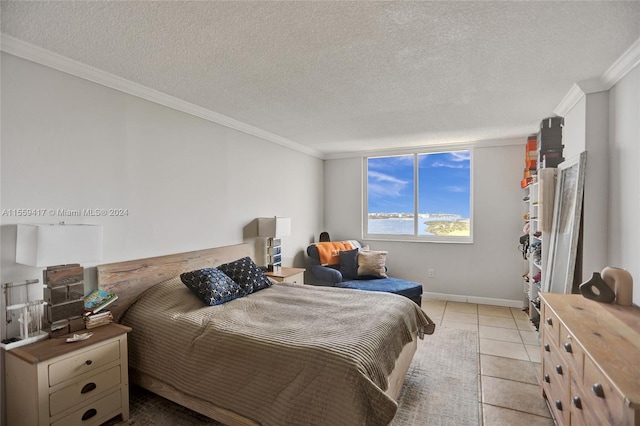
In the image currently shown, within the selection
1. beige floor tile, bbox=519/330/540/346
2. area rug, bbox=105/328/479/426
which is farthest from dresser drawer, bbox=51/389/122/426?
beige floor tile, bbox=519/330/540/346

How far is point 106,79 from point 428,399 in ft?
11.2

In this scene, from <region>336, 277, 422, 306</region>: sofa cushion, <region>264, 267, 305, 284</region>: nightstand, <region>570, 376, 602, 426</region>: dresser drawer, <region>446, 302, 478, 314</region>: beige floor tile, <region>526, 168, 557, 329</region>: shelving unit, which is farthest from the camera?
<region>446, 302, 478, 314</region>: beige floor tile

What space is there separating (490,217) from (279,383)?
4.14 m

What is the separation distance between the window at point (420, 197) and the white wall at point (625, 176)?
247 centimetres

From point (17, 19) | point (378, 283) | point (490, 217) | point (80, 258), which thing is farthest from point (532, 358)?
point (17, 19)

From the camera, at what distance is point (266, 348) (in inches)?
73.2

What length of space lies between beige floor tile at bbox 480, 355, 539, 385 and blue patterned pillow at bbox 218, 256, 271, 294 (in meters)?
2.16

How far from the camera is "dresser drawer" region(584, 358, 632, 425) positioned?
1124 mm

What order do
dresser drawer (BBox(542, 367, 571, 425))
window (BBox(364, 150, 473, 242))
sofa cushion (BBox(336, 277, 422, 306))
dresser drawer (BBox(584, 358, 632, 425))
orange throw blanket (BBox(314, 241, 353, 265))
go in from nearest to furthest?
dresser drawer (BBox(584, 358, 632, 425)), dresser drawer (BBox(542, 367, 571, 425)), sofa cushion (BBox(336, 277, 422, 306)), orange throw blanket (BBox(314, 241, 353, 265)), window (BBox(364, 150, 473, 242))

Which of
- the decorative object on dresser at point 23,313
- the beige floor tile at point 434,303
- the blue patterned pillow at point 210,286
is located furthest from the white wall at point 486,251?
the decorative object on dresser at point 23,313

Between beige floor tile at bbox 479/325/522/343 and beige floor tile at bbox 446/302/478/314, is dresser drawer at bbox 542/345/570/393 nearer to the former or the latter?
beige floor tile at bbox 479/325/522/343

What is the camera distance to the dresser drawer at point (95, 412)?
188 cm

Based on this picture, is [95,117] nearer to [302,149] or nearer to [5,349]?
[5,349]

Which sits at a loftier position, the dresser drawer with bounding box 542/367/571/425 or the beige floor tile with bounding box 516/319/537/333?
the dresser drawer with bounding box 542/367/571/425
